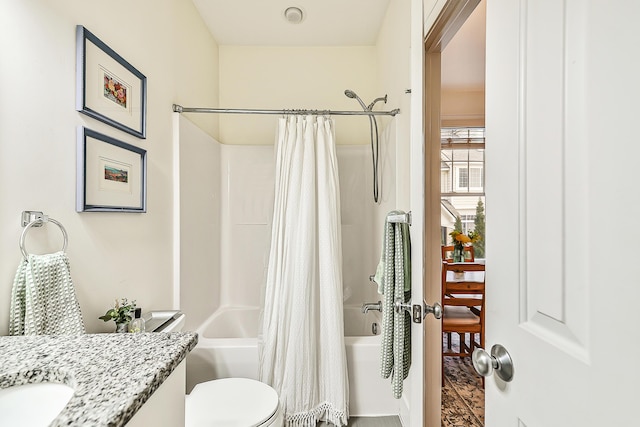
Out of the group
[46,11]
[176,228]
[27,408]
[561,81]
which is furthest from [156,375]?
[176,228]

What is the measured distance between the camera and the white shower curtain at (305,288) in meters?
1.74

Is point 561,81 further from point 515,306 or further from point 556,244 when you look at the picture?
point 515,306

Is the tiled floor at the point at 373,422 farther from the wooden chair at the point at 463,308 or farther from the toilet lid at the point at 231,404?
the toilet lid at the point at 231,404

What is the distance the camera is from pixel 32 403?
0.56 metres

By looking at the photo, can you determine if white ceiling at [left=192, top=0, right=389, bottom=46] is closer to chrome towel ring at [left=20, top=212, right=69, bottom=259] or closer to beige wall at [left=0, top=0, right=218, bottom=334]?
beige wall at [left=0, top=0, right=218, bottom=334]

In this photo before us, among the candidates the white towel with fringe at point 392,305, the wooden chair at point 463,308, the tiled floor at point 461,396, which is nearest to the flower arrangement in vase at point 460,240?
the wooden chair at point 463,308

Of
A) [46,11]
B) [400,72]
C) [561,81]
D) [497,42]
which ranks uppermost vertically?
[400,72]

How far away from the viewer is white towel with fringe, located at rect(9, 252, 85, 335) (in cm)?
84

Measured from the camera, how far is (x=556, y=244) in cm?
54

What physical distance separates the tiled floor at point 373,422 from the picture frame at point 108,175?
5.21 ft

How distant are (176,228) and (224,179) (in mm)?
910

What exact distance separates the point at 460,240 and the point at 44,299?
1.50 m

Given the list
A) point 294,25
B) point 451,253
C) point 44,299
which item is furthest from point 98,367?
point 294,25

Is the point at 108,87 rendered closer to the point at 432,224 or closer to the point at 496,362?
the point at 432,224
